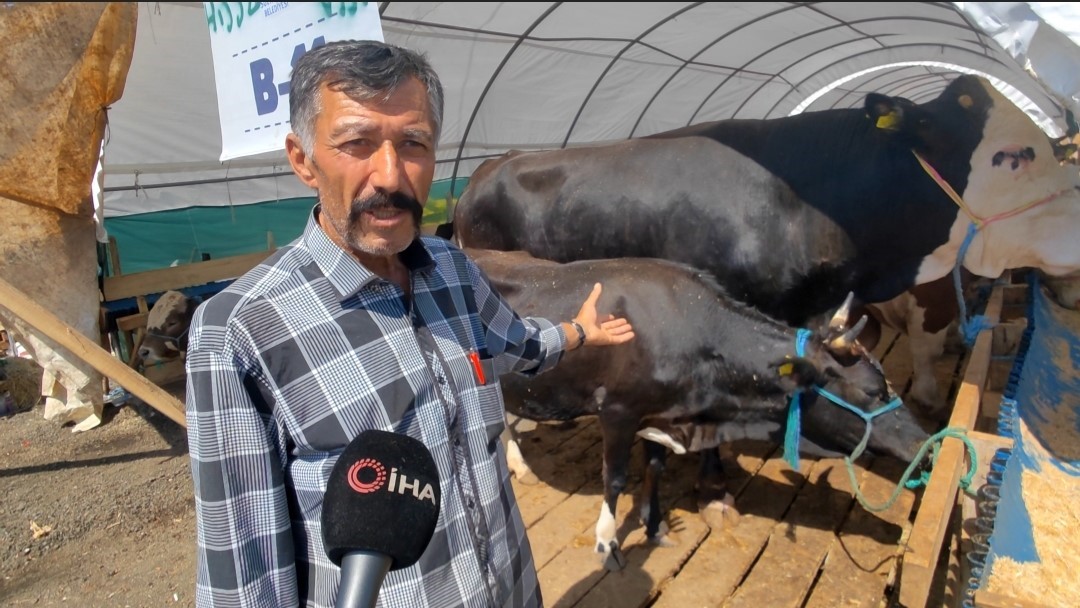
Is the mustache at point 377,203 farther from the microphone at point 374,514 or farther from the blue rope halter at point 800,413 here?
the blue rope halter at point 800,413

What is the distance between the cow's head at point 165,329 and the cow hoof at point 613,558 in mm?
4403

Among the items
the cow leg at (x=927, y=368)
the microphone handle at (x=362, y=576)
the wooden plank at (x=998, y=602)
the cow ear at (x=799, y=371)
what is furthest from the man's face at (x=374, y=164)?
the cow leg at (x=927, y=368)

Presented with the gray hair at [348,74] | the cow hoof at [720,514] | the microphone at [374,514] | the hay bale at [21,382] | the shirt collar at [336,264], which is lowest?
the hay bale at [21,382]

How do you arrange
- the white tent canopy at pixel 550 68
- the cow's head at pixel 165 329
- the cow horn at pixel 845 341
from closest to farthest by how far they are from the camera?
the cow horn at pixel 845 341 < the cow's head at pixel 165 329 < the white tent canopy at pixel 550 68

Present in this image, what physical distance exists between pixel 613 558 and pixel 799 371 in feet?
4.49

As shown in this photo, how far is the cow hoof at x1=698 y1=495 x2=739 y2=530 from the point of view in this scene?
397 centimetres

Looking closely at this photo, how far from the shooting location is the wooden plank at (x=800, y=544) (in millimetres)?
3365

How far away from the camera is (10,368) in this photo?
6.63 meters

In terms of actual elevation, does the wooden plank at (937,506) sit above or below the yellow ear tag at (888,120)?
below

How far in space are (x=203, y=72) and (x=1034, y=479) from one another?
7.86m

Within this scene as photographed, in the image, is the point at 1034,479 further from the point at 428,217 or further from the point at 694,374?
the point at 428,217

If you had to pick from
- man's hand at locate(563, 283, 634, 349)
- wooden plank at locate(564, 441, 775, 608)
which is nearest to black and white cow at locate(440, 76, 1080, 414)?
wooden plank at locate(564, 441, 775, 608)

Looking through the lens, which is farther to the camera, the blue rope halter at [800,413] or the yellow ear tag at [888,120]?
the yellow ear tag at [888,120]

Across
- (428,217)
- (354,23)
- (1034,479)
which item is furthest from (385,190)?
(428,217)
